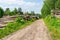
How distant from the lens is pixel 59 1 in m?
71.4

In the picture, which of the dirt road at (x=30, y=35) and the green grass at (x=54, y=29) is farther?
the green grass at (x=54, y=29)

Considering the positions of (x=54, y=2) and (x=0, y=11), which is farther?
(x=0, y=11)

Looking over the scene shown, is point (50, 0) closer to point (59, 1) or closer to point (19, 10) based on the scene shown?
point (59, 1)

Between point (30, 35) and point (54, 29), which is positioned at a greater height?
point (30, 35)

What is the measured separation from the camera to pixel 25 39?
16953mm

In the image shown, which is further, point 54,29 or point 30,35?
point 54,29

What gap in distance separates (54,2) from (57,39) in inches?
2609

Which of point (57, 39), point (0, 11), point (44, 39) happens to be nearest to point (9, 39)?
point (44, 39)

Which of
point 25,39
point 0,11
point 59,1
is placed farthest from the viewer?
point 0,11

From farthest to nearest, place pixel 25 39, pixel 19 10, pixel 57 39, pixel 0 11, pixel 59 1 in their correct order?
pixel 19 10
pixel 0 11
pixel 59 1
pixel 25 39
pixel 57 39

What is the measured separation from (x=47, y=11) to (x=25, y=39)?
7918 centimetres

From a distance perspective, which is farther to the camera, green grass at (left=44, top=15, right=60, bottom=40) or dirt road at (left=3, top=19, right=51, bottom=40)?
green grass at (left=44, top=15, right=60, bottom=40)

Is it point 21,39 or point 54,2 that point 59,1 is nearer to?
point 54,2

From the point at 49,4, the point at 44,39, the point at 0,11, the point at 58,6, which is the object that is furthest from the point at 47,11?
the point at 44,39
